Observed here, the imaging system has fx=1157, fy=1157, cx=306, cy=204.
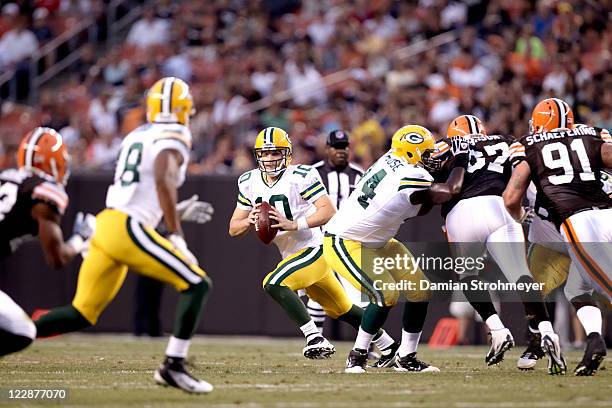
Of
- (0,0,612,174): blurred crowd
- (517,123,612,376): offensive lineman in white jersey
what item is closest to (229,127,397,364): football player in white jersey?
(517,123,612,376): offensive lineman in white jersey

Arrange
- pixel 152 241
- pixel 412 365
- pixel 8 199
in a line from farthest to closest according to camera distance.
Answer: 1. pixel 412 365
2. pixel 8 199
3. pixel 152 241

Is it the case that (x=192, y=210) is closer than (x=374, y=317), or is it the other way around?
(x=192, y=210)

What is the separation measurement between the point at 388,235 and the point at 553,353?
1.54 metres

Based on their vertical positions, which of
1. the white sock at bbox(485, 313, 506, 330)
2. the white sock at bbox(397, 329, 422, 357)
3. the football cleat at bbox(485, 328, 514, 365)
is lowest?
the white sock at bbox(397, 329, 422, 357)

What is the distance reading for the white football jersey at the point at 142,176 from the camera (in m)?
7.18

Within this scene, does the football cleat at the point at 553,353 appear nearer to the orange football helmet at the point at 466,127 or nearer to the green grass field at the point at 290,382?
the green grass field at the point at 290,382

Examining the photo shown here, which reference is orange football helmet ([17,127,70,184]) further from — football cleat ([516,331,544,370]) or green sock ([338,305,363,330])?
football cleat ([516,331,544,370])

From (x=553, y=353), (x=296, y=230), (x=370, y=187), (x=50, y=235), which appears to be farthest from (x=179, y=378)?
(x=553, y=353)

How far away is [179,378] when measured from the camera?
709 centimetres

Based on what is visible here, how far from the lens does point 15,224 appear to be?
24.1 ft

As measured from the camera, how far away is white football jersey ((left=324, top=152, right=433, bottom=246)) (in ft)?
28.7

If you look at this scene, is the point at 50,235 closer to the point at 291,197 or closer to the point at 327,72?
the point at 291,197

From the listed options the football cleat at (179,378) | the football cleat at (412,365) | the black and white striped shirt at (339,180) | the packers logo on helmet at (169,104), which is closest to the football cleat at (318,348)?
the football cleat at (412,365)

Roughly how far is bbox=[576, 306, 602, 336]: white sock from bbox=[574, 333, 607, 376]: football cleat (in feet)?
0.24
